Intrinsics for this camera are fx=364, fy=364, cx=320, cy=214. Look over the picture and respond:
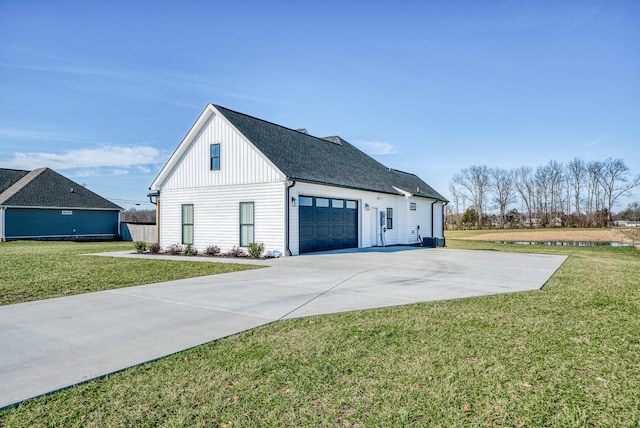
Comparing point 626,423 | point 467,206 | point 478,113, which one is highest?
point 478,113

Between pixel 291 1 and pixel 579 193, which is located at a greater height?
pixel 291 1

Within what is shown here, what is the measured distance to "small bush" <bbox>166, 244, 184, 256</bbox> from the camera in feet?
54.6

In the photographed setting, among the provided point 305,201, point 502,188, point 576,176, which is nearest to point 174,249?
point 305,201

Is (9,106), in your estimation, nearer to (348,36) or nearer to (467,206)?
(348,36)

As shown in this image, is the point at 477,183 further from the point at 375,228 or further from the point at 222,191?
the point at 222,191

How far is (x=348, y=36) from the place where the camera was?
45.4 feet

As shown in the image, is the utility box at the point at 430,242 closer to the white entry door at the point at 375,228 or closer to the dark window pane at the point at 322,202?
the white entry door at the point at 375,228

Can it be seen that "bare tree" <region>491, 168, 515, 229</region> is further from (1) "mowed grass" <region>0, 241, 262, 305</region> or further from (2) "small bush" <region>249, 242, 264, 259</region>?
(1) "mowed grass" <region>0, 241, 262, 305</region>

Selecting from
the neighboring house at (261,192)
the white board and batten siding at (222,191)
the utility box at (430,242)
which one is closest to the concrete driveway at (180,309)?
the white board and batten siding at (222,191)

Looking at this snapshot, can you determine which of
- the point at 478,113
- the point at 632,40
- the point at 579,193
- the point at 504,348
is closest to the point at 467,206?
the point at 579,193

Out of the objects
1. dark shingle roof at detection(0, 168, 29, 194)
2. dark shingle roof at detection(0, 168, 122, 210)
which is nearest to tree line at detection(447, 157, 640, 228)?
dark shingle roof at detection(0, 168, 122, 210)

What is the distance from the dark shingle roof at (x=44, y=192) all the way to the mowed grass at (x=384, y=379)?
30.9m

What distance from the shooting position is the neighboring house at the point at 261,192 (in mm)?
14867

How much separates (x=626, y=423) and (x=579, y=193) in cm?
6171
